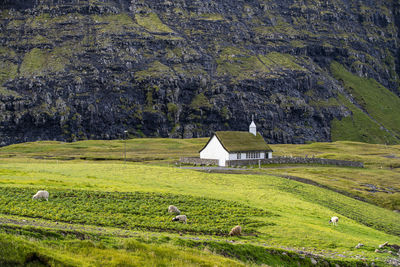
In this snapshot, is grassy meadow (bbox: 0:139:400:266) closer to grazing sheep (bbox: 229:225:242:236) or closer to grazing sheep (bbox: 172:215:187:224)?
grazing sheep (bbox: 229:225:242:236)

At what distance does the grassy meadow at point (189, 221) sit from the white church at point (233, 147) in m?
27.5

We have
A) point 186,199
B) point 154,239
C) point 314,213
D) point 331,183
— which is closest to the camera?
point 154,239

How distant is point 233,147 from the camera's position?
9950cm

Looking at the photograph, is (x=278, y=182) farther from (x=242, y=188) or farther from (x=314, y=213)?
(x=314, y=213)

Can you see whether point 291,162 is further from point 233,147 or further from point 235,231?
point 235,231

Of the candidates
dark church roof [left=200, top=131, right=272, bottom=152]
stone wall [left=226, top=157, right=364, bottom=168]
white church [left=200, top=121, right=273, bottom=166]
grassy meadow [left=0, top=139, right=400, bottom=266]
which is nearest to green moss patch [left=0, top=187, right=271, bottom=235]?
grassy meadow [left=0, top=139, right=400, bottom=266]

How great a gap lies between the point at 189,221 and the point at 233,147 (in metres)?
65.6

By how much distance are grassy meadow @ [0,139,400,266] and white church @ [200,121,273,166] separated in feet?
90.1

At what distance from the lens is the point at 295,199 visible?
5447 cm

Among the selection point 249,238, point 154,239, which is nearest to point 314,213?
point 249,238

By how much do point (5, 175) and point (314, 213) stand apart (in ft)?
128

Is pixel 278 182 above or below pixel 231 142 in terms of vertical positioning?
below

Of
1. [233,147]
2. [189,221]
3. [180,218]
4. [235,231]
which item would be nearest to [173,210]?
[189,221]

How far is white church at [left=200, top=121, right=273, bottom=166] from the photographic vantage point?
9894cm
